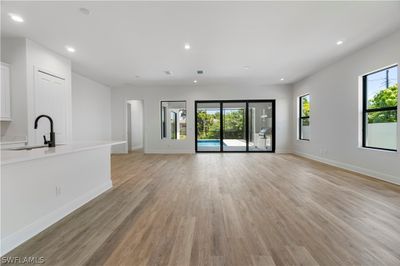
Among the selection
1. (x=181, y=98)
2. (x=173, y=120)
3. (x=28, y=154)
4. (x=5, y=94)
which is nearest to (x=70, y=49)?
(x=5, y=94)

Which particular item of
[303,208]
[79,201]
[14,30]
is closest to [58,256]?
[79,201]

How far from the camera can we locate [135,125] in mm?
10000

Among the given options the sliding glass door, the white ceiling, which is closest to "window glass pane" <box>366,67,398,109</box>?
the white ceiling

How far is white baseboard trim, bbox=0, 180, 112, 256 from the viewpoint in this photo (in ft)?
5.51

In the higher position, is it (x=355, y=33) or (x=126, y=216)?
(x=355, y=33)

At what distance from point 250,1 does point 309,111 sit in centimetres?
514

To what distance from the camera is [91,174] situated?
2971mm

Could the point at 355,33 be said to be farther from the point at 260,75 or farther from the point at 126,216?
the point at 126,216

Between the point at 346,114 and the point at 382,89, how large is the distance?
94 cm

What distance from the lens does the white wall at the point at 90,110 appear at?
243 inches

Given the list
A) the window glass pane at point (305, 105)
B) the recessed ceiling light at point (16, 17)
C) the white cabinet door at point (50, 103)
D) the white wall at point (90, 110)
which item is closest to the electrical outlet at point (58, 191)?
the white cabinet door at point (50, 103)

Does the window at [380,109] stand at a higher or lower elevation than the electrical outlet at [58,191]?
higher

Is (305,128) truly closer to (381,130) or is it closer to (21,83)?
(381,130)

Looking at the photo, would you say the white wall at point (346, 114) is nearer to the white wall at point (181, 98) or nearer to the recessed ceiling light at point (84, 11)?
the white wall at point (181, 98)
